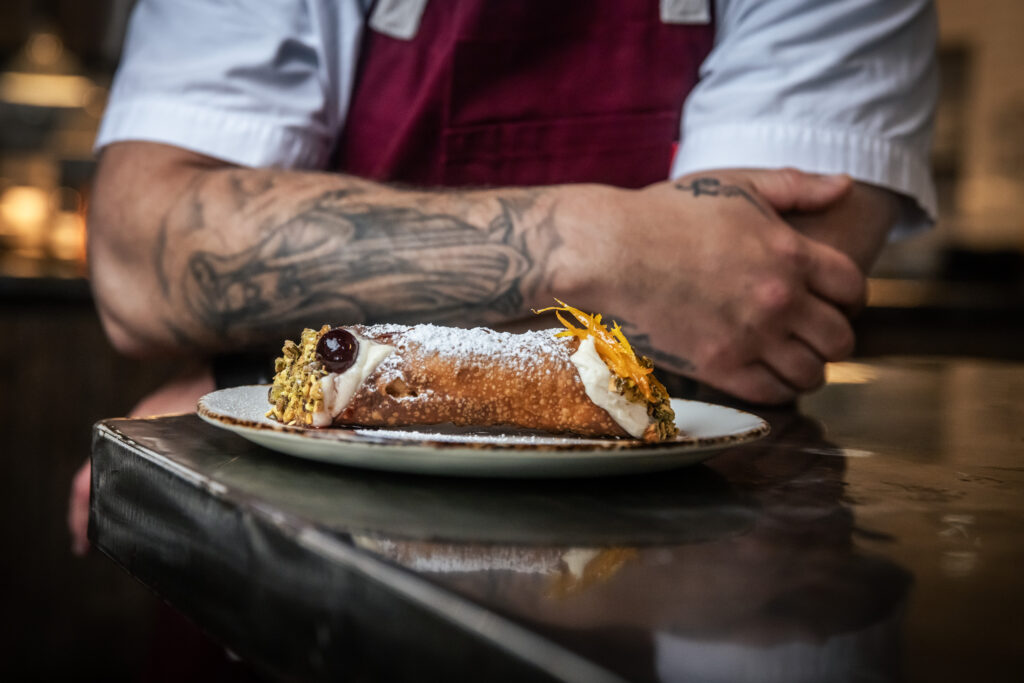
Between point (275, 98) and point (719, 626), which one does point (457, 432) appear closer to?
point (719, 626)

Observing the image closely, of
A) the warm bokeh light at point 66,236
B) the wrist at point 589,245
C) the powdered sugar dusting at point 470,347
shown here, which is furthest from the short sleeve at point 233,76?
the warm bokeh light at point 66,236

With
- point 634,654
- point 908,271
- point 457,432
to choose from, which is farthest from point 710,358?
point 908,271

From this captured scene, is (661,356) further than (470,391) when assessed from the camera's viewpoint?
Yes

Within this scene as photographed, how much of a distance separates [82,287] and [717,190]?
1677mm

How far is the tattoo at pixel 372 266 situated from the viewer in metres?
0.95

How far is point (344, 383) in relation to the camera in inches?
22.0

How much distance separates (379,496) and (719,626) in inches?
7.6

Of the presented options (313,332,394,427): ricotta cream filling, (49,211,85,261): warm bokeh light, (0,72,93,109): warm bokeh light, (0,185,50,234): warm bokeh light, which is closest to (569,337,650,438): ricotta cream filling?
(313,332,394,427): ricotta cream filling

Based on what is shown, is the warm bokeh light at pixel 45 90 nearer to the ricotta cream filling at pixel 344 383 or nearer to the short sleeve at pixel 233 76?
the short sleeve at pixel 233 76

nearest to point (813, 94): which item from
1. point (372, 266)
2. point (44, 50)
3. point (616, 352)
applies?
point (372, 266)

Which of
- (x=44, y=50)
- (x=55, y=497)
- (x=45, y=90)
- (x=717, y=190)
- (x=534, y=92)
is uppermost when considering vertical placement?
(x=44, y=50)

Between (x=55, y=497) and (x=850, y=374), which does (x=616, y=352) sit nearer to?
(x=850, y=374)

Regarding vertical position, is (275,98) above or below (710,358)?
above

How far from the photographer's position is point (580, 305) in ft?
3.10
